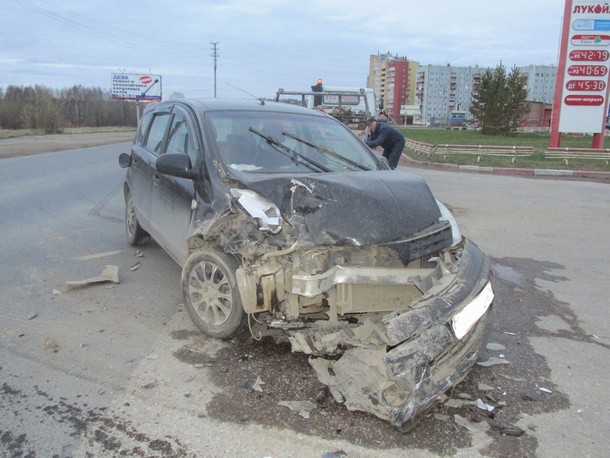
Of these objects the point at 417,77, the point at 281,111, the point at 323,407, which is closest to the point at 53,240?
the point at 281,111

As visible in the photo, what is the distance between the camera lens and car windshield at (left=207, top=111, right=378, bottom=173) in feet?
14.1

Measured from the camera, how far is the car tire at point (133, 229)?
6.39 metres

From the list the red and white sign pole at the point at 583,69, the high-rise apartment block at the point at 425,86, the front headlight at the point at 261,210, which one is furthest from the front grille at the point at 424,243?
the high-rise apartment block at the point at 425,86

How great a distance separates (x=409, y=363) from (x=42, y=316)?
10.8 feet

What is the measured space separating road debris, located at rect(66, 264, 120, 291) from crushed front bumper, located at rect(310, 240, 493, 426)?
288cm

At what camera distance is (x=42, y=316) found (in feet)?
14.5

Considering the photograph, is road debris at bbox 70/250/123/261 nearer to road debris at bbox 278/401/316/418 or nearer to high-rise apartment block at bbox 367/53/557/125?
road debris at bbox 278/401/316/418

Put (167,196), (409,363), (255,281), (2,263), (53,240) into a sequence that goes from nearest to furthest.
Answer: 1. (409,363)
2. (255,281)
3. (167,196)
4. (2,263)
5. (53,240)

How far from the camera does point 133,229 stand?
21.3 feet

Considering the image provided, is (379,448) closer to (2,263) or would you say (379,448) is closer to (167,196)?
(167,196)

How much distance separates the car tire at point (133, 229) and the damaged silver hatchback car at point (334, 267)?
6.74 ft

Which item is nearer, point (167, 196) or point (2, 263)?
point (167, 196)

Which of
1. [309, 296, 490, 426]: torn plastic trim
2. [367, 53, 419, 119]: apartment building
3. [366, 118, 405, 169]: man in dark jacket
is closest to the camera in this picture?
[309, 296, 490, 426]: torn plastic trim

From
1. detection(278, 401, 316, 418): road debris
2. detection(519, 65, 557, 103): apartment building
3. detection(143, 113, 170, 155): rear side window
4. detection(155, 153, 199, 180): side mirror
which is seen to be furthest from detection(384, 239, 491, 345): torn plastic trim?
detection(519, 65, 557, 103): apartment building
